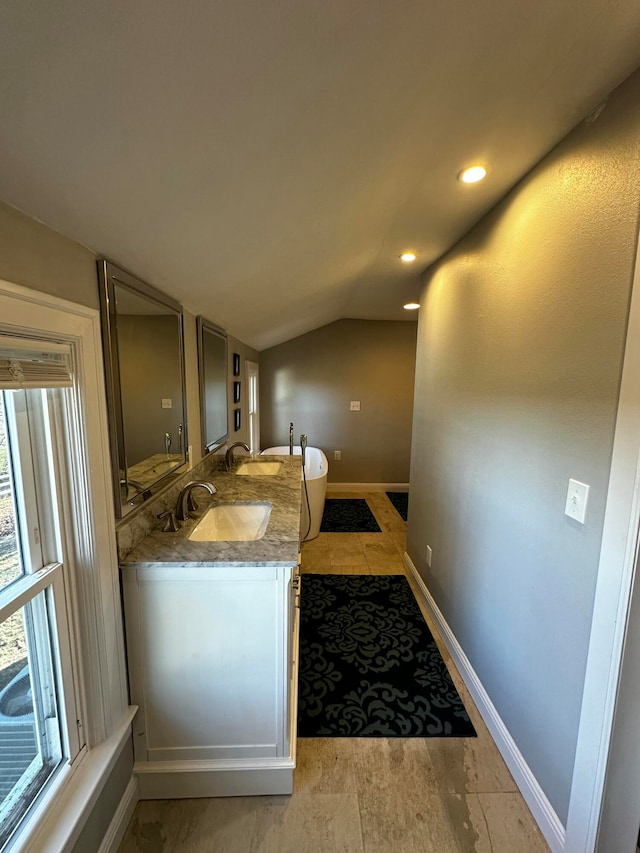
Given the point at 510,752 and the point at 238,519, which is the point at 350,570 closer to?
the point at 238,519

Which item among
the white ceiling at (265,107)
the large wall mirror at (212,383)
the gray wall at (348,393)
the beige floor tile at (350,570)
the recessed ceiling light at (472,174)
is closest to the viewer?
the white ceiling at (265,107)

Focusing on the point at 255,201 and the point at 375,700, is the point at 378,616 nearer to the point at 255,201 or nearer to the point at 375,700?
the point at 375,700

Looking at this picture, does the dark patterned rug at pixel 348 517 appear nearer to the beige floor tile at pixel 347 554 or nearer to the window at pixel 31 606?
the beige floor tile at pixel 347 554

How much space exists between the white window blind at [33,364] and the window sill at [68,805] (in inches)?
43.0

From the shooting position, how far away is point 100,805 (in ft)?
3.70

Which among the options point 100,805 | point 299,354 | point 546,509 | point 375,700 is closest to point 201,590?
point 100,805

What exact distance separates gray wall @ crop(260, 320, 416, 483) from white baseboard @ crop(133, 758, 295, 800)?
3857 millimetres

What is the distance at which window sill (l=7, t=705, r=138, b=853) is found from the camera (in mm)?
907

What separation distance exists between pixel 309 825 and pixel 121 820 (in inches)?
25.2

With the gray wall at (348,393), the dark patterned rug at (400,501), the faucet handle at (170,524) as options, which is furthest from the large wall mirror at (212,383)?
the dark patterned rug at (400,501)

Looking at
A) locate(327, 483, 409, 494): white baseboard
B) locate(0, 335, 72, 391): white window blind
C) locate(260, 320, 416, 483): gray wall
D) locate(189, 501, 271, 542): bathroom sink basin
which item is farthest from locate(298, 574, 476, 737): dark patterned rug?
locate(260, 320, 416, 483): gray wall

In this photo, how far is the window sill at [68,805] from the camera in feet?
2.98

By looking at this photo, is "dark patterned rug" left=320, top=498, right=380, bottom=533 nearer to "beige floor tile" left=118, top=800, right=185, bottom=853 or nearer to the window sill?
"beige floor tile" left=118, top=800, right=185, bottom=853

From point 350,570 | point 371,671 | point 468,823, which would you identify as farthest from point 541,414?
point 350,570
